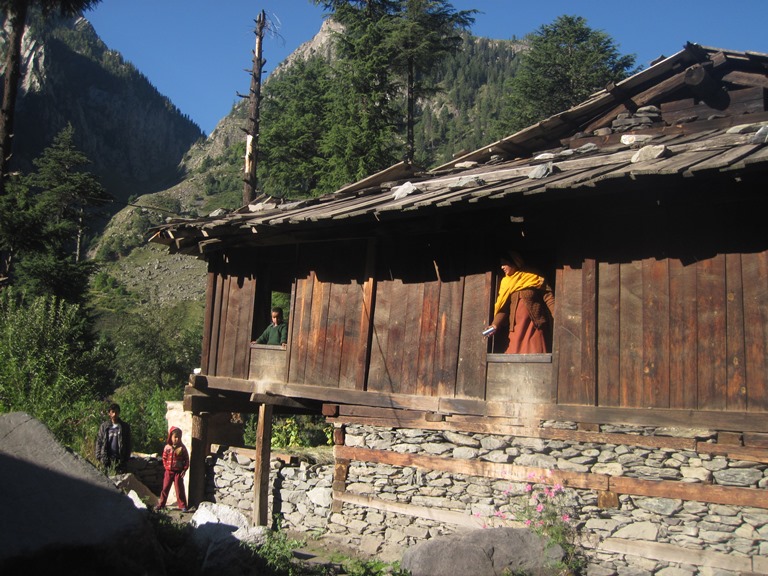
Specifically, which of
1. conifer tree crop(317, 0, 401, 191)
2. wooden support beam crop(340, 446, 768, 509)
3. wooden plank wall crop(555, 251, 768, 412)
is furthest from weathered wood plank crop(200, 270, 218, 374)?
conifer tree crop(317, 0, 401, 191)

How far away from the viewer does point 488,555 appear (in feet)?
23.7

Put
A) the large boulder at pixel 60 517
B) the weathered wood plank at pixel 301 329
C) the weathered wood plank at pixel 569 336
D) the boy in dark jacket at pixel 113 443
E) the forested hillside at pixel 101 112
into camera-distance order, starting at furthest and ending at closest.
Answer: the forested hillside at pixel 101 112
the boy in dark jacket at pixel 113 443
the weathered wood plank at pixel 301 329
the weathered wood plank at pixel 569 336
the large boulder at pixel 60 517

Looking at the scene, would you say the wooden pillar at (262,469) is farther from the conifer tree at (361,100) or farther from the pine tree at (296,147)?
the pine tree at (296,147)

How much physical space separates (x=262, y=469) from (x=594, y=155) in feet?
21.3

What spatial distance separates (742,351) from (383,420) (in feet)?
14.1

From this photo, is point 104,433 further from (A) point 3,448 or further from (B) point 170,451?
(A) point 3,448

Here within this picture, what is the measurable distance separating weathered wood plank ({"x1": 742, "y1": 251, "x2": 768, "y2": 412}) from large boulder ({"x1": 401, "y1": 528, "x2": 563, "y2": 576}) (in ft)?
7.83

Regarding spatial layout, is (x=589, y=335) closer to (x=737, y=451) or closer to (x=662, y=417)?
(x=662, y=417)

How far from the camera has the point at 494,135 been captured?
3050cm

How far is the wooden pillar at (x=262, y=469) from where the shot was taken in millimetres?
10867

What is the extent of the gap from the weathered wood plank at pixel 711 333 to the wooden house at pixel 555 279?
1 centimetres

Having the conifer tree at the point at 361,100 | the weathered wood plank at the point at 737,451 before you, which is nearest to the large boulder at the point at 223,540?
the weathered wood plank at the point at 737,451

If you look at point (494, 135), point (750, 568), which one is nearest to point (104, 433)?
point (750, 568)

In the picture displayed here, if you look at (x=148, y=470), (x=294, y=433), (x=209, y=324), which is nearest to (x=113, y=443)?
(x=148, y=470)
